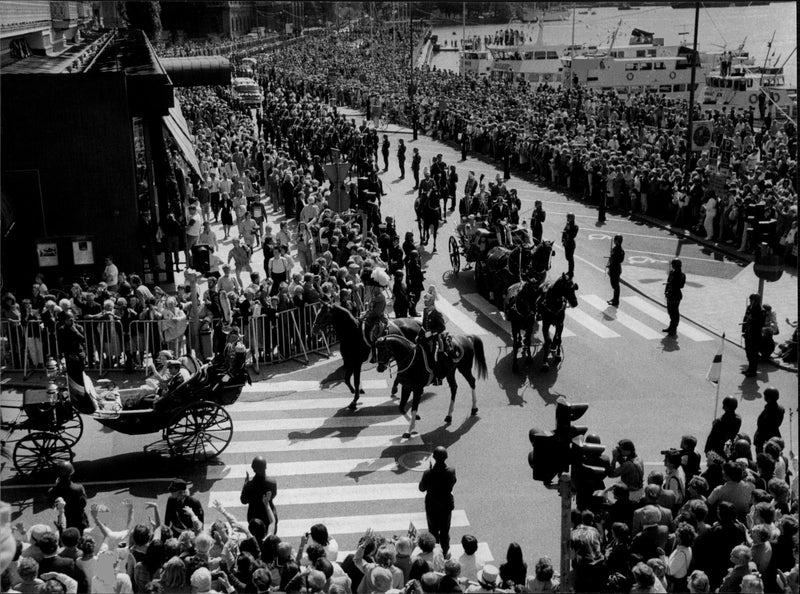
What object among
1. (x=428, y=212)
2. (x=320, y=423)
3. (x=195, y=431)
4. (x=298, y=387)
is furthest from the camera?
(x=428, y=212)

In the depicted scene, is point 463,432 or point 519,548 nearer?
point 519,548

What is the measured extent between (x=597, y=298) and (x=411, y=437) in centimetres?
925

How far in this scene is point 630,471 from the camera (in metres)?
10.4

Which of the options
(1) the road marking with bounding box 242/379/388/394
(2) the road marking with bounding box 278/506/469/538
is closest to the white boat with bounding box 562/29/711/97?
(1) the road marking with bounding box 242/379/388/394

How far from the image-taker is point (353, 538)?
11711 mm

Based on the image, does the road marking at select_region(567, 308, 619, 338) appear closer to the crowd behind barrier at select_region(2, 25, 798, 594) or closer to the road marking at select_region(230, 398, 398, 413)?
the crowd behind barrier at select_region(2, 25, 798, 594)

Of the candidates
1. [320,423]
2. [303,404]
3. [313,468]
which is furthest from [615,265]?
[313,468]

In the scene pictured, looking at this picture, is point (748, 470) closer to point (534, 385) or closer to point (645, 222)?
point (534, 385)

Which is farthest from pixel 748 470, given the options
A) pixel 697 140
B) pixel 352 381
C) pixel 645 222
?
pixel 645 222

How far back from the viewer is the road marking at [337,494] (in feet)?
41.7

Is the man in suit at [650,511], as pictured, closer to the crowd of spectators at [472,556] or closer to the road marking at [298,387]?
the crowd of spectators at [472,556]

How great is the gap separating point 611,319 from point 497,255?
2.89 m

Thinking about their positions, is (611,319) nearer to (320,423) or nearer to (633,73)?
(320,423)

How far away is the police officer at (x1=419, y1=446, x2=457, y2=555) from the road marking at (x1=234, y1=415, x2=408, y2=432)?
14.3ft
